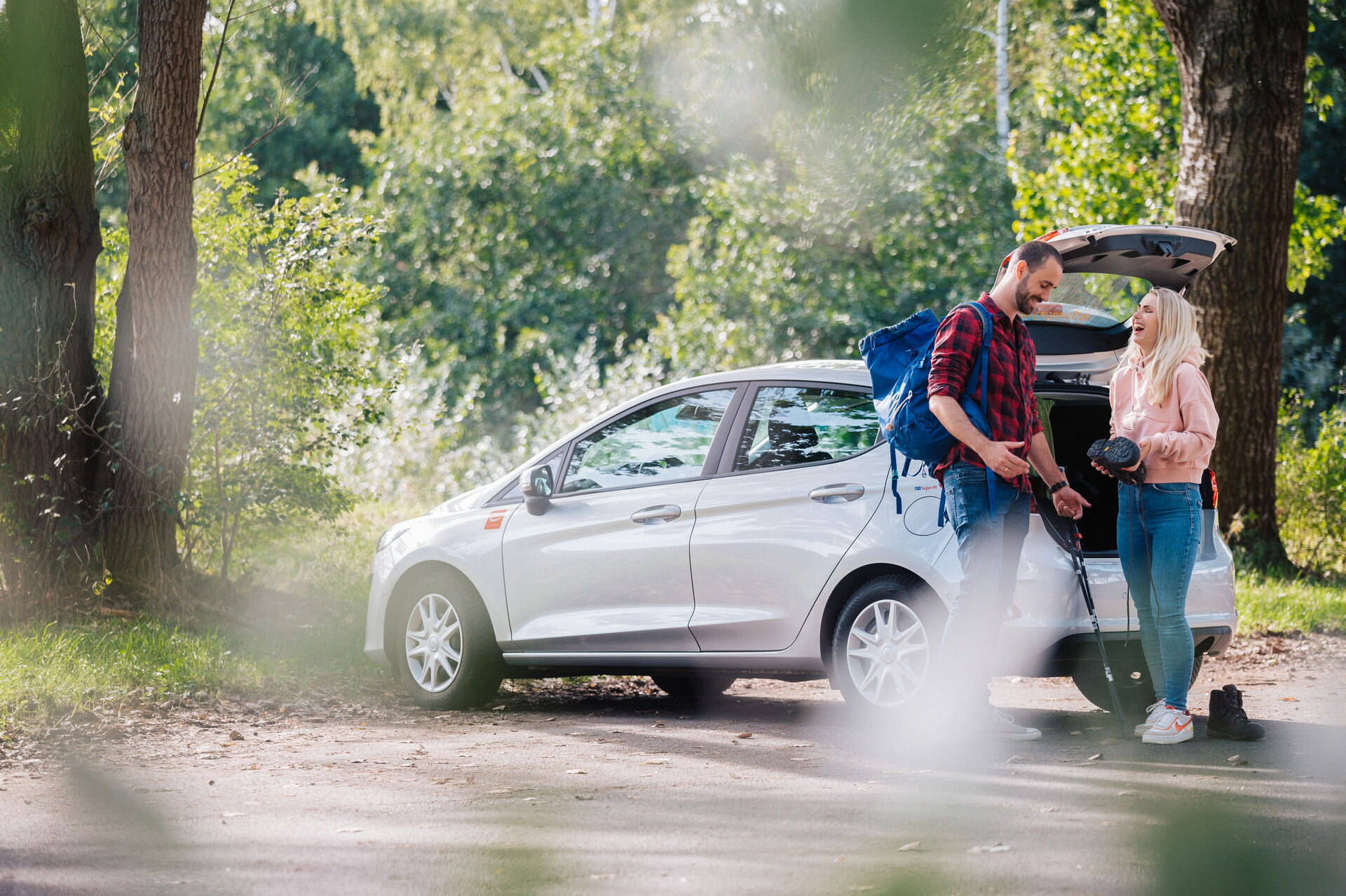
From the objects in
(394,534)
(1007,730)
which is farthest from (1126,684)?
(394,534)

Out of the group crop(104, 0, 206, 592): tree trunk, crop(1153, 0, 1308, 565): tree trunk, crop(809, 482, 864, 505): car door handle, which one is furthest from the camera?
crop(1153, 0, 1308, 565): tree trunk

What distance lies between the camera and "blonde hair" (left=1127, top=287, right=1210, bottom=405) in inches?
223

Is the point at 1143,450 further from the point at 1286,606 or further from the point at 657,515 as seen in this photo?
the point at 1286,606

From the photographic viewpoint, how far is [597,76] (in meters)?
24.6

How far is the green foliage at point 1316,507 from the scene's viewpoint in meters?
13.0

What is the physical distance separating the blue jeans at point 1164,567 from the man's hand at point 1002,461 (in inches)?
28.0

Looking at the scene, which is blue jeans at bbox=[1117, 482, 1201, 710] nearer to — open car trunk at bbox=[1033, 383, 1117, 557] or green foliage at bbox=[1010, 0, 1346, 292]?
open car trunk at bbox=[1033, 383, 1117, 557]

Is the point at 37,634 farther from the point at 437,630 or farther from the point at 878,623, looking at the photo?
the point at 878,623

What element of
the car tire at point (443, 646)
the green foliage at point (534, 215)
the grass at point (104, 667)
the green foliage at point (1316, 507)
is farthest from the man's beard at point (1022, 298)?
the green foliage at point (534, 215)

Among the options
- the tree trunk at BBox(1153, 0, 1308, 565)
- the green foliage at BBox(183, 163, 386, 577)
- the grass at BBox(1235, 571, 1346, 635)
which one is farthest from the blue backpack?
the tree trunk at BBox(1153, 0, 1308, 565)

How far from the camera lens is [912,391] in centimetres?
560

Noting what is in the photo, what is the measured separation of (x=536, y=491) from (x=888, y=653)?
6.95 feet

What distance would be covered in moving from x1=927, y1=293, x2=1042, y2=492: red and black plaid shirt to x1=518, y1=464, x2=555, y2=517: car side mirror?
2355 millimetres

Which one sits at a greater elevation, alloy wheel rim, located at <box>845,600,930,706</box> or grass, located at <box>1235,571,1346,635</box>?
alloy wheel rim, located at <box>845,600,930,706</box>
